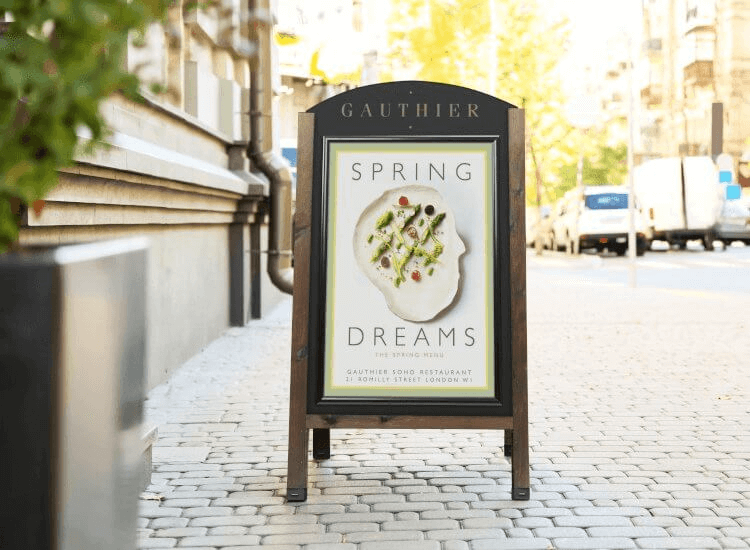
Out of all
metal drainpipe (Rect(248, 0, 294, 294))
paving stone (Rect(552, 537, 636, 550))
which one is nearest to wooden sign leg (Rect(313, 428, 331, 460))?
paving stone (Rect(552, 537, 636, 550))

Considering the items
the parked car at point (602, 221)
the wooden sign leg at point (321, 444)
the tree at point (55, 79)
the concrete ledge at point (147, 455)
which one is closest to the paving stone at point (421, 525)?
the concrete ledge at point (147, 455)

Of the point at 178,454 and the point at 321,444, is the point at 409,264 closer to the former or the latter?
the point at 321,444

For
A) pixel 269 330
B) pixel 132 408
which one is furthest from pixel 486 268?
pixel 269 330

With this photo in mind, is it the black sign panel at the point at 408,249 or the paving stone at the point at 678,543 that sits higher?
the black sign panel at the point at 408,249

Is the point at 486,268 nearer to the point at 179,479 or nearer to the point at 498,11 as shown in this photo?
the point at 179,479

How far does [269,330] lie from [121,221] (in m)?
5.03

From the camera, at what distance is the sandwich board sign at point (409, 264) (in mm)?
→ 5289

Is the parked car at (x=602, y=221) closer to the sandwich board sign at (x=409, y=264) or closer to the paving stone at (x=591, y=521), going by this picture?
the sandwich board sign at (x=409, y=264)

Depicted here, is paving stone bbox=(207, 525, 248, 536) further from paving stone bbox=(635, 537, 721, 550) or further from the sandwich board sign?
paving stone bbox=(635, 537, 721, 550)

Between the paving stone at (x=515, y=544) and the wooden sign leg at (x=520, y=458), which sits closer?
the paving stone at (x=515, y=544)

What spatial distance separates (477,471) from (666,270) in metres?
22.5

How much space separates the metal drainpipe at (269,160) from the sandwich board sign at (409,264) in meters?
8.36

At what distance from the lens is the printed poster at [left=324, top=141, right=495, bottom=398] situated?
5332mm

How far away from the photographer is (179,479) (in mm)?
5703
